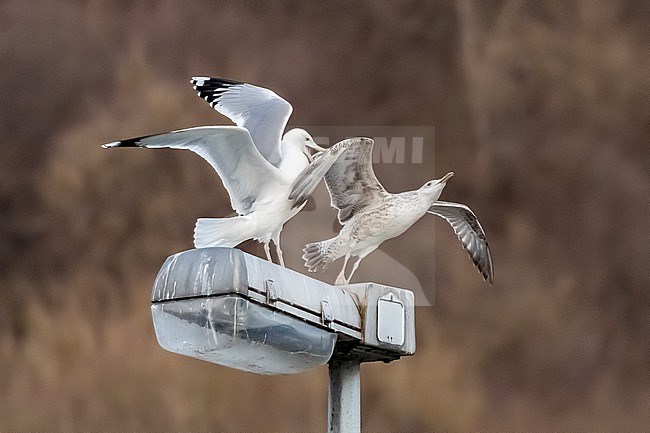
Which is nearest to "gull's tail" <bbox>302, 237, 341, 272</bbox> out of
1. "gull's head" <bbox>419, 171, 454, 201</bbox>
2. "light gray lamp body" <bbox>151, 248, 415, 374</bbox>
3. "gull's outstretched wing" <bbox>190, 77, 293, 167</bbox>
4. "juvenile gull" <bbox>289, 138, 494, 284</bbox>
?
"juvenile gull" <bbox>289, 138, 494, 284</bbox>

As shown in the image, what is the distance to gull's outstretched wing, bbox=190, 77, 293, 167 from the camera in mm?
3506

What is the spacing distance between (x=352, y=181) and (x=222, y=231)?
38cm

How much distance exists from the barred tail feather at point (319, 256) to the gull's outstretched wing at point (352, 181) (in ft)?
0.41

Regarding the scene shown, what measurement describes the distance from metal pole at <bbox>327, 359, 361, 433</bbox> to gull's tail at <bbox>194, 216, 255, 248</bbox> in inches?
19.2

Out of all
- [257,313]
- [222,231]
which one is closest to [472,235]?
[222,231]

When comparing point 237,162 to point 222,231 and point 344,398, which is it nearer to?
point 222,231

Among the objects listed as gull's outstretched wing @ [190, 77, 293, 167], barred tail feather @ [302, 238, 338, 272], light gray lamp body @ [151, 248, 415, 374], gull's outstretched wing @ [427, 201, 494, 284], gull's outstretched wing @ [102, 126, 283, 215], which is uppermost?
gull's outstretched wing @ [190, 77, 293, 167]

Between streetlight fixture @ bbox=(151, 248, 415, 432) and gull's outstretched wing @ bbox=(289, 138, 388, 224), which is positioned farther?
gull's outstretched wing @ bbox=(289, 138, 388, 224)

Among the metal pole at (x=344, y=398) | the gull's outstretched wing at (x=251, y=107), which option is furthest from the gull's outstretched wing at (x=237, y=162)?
the metal pole at (x=344, y=398)

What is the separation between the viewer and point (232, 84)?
3611mm

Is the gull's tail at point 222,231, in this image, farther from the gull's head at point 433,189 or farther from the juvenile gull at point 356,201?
the gull's head at point 433,189

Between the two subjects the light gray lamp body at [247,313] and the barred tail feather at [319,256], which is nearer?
the light gray lamp body at [247,313]

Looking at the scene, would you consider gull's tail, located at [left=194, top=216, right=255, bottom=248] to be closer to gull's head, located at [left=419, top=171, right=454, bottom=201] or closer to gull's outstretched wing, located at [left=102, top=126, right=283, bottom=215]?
gull's outstretched wing, located at [left=102, top=126, right=283, bottom=215]

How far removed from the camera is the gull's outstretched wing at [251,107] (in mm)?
3506
